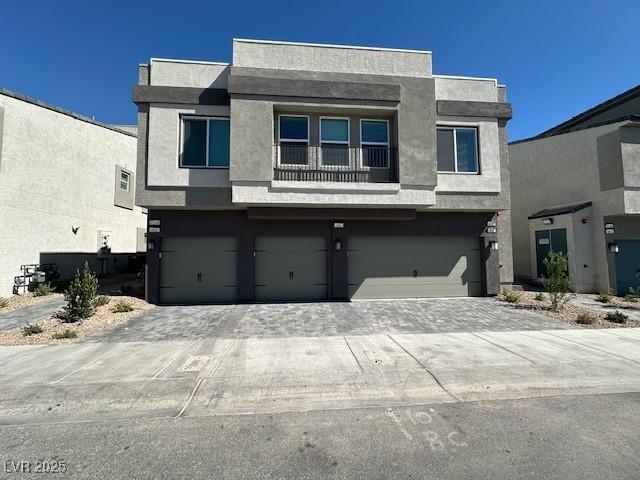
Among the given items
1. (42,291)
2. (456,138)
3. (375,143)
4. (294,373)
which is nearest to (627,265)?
(456,138)

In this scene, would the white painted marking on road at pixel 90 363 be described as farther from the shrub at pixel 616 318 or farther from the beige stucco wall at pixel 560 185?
the beige stucco wall at pixel 560 185

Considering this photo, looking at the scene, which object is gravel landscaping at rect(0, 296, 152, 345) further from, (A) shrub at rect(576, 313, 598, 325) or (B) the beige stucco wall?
(B) the beige stucco wall

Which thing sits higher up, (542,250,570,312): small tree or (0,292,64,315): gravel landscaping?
(542,250,570,312): small tree

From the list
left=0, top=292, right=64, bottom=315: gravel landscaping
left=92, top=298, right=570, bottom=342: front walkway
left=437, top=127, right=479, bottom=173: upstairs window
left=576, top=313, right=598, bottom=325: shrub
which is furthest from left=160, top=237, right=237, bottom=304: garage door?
left=576, top=313, right=598, bottom=325: shrub

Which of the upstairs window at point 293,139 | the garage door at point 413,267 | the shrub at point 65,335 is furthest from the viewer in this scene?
the garage door at point 413,267

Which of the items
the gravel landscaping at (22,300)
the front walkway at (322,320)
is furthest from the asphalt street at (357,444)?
the gravel landscaping at (22,300)

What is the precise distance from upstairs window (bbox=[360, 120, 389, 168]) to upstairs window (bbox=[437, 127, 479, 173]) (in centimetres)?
209

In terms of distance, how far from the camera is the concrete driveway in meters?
4.27

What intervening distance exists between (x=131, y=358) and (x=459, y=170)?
1136 centimetres

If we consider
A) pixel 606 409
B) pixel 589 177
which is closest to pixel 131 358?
pixel 606 409

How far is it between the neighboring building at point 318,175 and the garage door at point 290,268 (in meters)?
0.04

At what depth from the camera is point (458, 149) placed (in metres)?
11.8

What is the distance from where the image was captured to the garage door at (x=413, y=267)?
1180 centimetres

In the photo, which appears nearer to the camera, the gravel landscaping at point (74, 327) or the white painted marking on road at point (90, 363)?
the white painted marking on road at point (90, 363)
